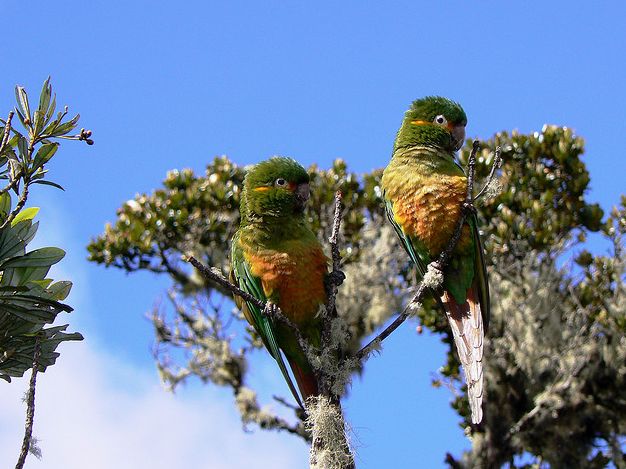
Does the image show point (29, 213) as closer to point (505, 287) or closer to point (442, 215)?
point (442, 215)

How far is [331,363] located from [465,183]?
1325 millimetres

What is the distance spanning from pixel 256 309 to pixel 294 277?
0.85 ft

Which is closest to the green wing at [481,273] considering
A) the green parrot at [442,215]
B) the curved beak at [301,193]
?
the green parrot at [442,215]

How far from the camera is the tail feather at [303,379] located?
15.2ft

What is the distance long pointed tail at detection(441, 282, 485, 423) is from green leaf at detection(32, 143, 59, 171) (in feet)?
7.09

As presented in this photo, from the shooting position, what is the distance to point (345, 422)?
A: 12.1 feet

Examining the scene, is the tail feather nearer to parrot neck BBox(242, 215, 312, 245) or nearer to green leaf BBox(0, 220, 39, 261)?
parrot neck BBox(242, 215, 312, 245)

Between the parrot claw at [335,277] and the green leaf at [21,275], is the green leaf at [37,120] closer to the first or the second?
the green leaf at [21,275]

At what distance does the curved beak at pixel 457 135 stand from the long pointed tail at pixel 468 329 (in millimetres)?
786

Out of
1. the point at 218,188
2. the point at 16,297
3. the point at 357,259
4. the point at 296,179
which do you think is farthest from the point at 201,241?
the point at 16,297

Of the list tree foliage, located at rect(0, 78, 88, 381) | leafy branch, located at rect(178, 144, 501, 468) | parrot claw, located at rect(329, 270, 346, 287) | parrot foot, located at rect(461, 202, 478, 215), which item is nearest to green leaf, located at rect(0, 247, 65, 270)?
tree foliage, located at rect(0, 78, 88, 381)

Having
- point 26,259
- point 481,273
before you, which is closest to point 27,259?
point 26,259

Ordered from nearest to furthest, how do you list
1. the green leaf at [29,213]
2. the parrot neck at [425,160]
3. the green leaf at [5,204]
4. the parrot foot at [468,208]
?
1. the green leaf at [5,204]
2. the green leaf at [29,213]
3. the parrot foot at [468,208]
4. the parrot neck at [425,160]

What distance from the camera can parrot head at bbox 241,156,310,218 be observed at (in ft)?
14.9
